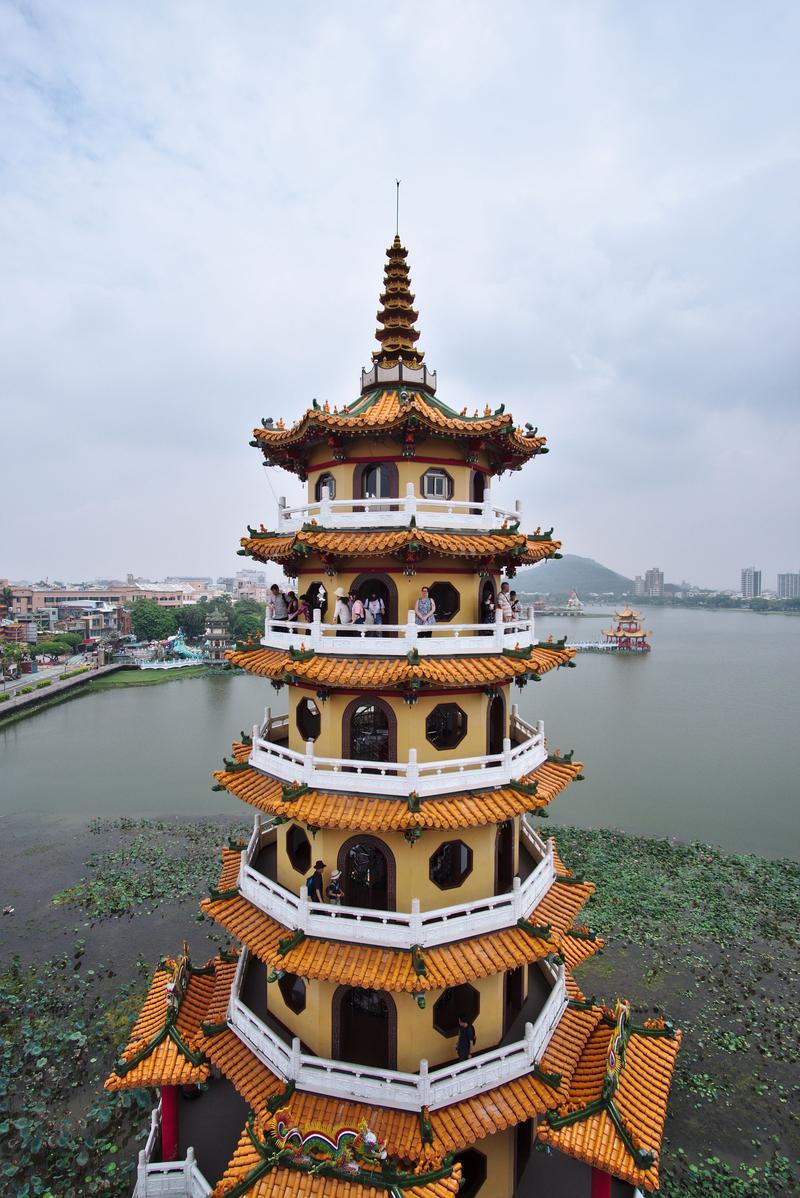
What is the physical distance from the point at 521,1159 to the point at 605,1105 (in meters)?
3.00

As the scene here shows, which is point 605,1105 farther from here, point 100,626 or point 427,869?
point 100,626

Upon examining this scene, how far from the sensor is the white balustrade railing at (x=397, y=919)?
9.53 metres

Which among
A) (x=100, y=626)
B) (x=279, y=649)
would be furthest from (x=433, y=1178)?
(x=100, y=626)

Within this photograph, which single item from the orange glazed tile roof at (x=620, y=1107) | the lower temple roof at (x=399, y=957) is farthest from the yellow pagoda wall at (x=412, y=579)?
the orange glazed tile roof at (x=620, y=1107)

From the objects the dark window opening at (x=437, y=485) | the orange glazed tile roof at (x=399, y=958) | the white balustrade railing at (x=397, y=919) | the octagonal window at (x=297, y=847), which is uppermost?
the dark window opening at (x=437, y=485)

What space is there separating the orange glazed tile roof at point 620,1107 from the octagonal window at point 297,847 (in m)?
5.68

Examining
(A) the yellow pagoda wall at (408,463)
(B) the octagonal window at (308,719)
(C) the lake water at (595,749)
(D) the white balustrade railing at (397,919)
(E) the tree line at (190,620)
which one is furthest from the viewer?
(E) the tree line at (190,620)

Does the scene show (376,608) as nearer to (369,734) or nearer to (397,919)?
(369,734)

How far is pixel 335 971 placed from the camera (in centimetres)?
935

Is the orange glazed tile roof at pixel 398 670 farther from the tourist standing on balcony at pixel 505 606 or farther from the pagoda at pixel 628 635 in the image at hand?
the pagoda at pixel 628 635

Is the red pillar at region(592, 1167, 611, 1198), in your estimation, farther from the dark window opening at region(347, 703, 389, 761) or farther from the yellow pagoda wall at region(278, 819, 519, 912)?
the dark window opening at region(347, 703, 389, 761)

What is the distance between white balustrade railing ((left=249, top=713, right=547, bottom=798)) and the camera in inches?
385

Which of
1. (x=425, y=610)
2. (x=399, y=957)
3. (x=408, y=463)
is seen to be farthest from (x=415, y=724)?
(x=408, y=463)

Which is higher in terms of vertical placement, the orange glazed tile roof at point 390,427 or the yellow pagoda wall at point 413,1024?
the orange glazed tile roof at point 390,427
